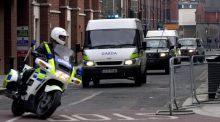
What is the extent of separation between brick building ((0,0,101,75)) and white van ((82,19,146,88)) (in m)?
4.04

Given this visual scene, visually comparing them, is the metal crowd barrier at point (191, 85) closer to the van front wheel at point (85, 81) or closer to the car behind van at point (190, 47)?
the van front wheel at point (85, 81)

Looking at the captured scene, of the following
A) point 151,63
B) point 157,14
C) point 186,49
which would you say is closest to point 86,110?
point 151,63

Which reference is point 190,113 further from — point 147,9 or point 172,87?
point 147,9

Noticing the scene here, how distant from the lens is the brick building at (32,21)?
33.0m

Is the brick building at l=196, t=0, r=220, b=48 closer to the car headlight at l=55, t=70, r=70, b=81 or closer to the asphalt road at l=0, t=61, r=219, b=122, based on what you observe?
the asphalt road at l=0, t=61, r=219, b=122

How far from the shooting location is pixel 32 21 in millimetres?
37344

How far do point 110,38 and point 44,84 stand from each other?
10.9 m

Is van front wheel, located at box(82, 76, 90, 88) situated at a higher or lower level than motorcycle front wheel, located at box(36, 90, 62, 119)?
lower

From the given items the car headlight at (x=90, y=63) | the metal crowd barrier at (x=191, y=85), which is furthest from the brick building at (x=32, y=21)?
the metal crowd barrier at (x=191, y=85)

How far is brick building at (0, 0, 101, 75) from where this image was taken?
108 feet

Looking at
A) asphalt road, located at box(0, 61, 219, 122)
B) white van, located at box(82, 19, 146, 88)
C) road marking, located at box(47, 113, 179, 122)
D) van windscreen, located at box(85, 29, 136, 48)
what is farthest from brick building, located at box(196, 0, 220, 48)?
road marking, located at box(47, 113, 179, 122)

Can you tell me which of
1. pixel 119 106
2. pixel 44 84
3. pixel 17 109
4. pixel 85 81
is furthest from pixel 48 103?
pixel 85 81

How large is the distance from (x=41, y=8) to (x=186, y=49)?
44.1 ft

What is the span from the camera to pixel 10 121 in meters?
12.4
